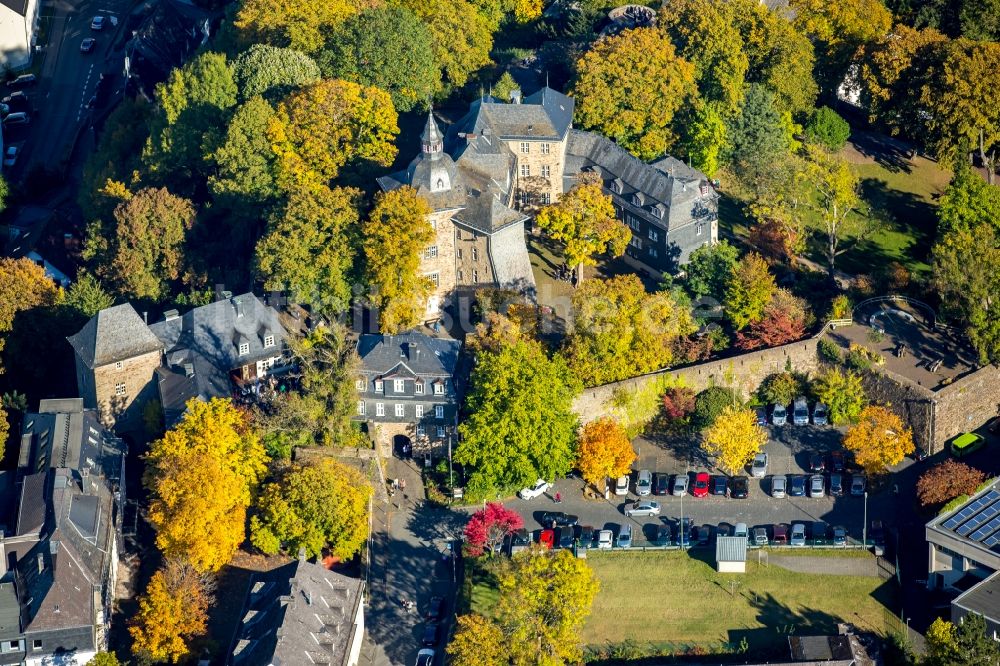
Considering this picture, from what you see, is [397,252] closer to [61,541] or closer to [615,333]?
[615,333]

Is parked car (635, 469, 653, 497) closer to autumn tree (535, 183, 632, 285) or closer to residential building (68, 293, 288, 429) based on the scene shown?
autumn tree (535, 183, 632, 285)

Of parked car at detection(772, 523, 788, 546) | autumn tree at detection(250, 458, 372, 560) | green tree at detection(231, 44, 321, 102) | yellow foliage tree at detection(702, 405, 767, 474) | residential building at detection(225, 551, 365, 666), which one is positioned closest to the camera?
residential building at detection(225, 551, 365, 666)

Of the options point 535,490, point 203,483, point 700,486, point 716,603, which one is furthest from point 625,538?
point 203,483

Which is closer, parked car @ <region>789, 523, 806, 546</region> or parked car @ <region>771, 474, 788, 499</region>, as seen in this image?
parked car @ <region>789, 523, 806, 546</region>

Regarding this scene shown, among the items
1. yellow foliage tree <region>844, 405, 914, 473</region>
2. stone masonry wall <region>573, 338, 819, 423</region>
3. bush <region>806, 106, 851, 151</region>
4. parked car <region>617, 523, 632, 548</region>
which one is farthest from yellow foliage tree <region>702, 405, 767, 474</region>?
bush <region>806, 106, 851, 151</region>

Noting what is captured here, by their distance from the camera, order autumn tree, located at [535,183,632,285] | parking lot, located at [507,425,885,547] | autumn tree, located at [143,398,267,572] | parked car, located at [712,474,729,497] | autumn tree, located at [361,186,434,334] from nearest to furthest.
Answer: autumn tree, located at [143,398,267,572] < parking lot, located at [507,425,885,547] < parked car, located at [712,474,729,497] < autumn tree, located at [361,186,434,334] < autumn tree, located at [535,183,632,285]

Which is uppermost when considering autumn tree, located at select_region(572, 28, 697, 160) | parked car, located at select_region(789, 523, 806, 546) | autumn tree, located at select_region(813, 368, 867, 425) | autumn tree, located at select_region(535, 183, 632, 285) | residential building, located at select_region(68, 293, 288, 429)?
autumn tree, located at select_region(572, 28, 697, 160)

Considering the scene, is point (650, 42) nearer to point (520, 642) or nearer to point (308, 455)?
point (308, 455)
